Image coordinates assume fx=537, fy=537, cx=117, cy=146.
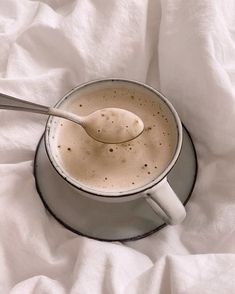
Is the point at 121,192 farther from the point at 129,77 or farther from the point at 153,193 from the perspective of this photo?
the point at 129,77

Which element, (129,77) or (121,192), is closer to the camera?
(121,192)

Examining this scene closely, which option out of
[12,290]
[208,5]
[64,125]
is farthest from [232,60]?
[12,290]

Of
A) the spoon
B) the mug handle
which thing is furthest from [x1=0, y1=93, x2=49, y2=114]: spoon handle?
the mug handle

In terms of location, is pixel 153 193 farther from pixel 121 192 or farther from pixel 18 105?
pixel 18 105

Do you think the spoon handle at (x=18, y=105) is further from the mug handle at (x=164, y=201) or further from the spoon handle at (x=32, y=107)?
the mug handle at (x=164, y=201)

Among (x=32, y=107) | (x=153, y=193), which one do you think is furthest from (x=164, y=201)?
(x=32, y=107)

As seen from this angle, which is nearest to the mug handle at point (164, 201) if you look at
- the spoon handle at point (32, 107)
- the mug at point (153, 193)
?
the mug at point (153, 193)
